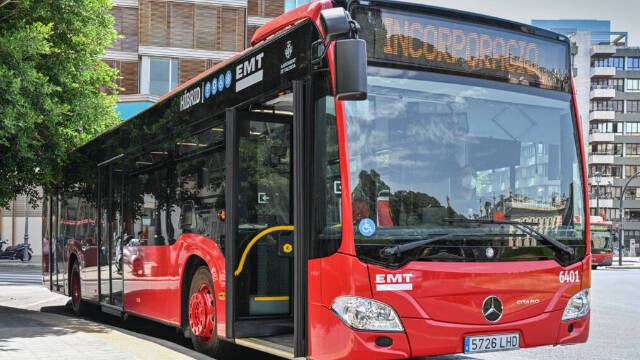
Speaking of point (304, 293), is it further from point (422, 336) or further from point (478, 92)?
point (478, 92)

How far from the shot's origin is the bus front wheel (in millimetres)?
7871

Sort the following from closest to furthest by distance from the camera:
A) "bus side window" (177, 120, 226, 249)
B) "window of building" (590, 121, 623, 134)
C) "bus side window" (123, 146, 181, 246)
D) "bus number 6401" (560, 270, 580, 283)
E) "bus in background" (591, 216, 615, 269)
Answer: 1. "bus number 6401" (560, 270, 580, 283)
2. "bus side window" (177, 120, 226, 249)
3. "bus side window" (123, 146, 181, 246)
4. "bus in background" (591, 216, 615, 269)
5. "window of building" (590, 121, 623, 134)

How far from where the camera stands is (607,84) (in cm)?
9688

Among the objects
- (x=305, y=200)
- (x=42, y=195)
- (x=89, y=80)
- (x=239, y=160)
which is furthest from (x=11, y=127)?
(x=305, y=200)

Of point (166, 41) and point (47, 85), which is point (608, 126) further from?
point (47, 85)

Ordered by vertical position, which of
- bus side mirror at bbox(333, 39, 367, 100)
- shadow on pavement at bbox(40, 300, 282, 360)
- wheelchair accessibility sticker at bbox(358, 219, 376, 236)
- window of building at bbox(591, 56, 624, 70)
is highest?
window of building at bbox(591, 56, 624, 70)

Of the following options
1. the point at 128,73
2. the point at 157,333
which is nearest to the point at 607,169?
the point at 128,73

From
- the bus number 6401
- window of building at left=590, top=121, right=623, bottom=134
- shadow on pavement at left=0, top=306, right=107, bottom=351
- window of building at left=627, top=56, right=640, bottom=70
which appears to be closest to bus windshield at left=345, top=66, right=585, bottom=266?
the bus number 6401

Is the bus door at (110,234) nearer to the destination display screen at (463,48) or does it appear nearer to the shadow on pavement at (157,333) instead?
the shadow on pavement at (157,333)

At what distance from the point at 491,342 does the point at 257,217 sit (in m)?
2.61

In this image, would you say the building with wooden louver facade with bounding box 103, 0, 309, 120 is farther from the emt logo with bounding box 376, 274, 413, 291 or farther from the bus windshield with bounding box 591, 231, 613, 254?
the emt logo with bounding box 376, 274, 413, 291

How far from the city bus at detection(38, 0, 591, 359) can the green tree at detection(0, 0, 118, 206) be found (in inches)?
229

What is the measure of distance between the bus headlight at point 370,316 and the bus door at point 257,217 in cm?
163

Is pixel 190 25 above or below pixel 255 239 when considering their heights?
above
